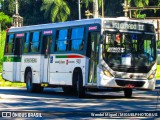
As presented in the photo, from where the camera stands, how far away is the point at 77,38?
25250 millimetres

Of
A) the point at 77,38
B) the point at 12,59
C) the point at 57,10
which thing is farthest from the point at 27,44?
the point at 57,10

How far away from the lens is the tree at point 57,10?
9506 cm

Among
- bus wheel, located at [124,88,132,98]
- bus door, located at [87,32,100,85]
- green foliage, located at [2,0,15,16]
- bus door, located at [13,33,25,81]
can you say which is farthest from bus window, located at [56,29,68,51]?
green foliage, located at [2,0,15,16]

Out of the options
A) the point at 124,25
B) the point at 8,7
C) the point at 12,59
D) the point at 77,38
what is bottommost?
the point at 12,59

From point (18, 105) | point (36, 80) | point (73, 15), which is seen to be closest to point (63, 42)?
point (36, 80)

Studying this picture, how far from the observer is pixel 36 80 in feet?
94.0

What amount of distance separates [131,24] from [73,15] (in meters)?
75.3

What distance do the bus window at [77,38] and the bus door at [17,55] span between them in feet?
16.9

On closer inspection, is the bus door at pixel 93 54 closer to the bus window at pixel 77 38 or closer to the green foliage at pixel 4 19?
the bus window at pixel 77 38

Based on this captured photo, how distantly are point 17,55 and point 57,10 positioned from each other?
212 feet

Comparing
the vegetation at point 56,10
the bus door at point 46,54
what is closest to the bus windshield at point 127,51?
the bus door at point 46,54

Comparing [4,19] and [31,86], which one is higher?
[4,19]

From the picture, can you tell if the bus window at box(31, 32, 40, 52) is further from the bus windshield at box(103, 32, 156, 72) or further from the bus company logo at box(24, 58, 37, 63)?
the bus windshield at box(103, 32, 156, 72)

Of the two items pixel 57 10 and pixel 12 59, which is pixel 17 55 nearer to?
pixel 12 59
